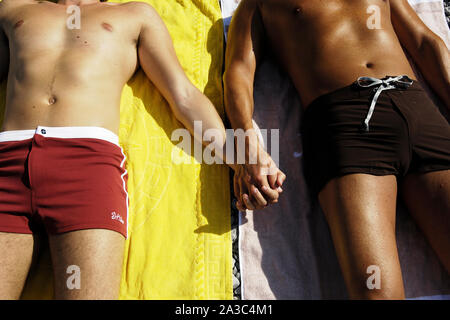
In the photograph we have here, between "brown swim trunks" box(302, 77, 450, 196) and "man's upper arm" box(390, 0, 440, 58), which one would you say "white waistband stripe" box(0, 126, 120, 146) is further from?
"man's upper arm" box(390, 0, 440, 58)

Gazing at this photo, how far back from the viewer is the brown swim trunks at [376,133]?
1412 mm

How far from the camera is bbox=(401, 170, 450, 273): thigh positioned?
1.34m

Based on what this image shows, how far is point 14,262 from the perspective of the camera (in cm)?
123

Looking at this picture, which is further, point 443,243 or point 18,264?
point 443,243

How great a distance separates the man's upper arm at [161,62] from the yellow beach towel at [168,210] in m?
0.10

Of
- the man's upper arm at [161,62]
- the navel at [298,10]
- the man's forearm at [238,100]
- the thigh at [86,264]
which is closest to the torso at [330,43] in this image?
the navel at [298,10]

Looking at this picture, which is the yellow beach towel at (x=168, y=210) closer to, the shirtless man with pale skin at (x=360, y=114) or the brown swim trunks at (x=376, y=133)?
the shirtless man with pale skin at (x=360, y=114)

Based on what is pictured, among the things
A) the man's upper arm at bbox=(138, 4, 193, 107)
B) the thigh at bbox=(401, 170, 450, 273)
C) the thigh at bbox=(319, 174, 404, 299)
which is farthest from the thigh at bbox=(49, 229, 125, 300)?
the thigh at bbox=(401, 170, 450, 273)

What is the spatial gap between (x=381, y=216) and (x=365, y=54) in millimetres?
777

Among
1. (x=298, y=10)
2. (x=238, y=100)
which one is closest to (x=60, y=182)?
(x=238, y=100)

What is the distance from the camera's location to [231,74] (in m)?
1.76

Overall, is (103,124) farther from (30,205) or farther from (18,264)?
(18,264)

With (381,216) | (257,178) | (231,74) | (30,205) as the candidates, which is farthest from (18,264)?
(381,216)

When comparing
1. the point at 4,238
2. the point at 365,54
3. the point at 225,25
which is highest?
the point at 225,25
